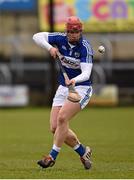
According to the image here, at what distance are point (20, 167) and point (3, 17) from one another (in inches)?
1272

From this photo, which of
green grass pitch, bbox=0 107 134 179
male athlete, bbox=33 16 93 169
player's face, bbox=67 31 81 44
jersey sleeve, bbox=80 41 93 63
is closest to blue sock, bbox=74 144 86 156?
male athlete, bbox=33 16 93 169

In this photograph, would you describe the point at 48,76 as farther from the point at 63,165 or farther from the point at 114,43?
the point at 63,165

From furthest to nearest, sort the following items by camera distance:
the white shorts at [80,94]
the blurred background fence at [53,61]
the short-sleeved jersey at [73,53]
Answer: the blurred background fence at [53,61], the white shorts at [80,94], the short-sleeved jersey at [73,53]

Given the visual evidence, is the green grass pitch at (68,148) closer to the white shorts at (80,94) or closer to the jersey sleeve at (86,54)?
the white shorts at (80,94)

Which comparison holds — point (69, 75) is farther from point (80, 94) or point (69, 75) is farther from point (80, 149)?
point (80, 149)

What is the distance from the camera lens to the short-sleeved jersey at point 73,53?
1393 centimetres

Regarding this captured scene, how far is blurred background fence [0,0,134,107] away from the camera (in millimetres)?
37188

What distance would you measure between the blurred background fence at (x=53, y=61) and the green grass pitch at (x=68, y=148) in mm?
1518

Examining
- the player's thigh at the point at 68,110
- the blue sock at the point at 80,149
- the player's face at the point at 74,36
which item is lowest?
the blue sock at the point at 80,149

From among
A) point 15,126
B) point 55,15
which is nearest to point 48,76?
point 55,15

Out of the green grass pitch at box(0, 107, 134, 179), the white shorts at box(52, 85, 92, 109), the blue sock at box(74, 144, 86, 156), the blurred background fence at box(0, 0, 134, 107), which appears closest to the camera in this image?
the green grass pitch at box(0, 107, 134, 179)

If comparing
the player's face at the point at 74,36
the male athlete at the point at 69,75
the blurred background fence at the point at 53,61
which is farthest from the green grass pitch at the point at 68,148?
the player's face at the point at 74,36

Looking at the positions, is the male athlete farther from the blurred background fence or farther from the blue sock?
the blurred background fence

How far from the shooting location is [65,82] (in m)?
14.0
